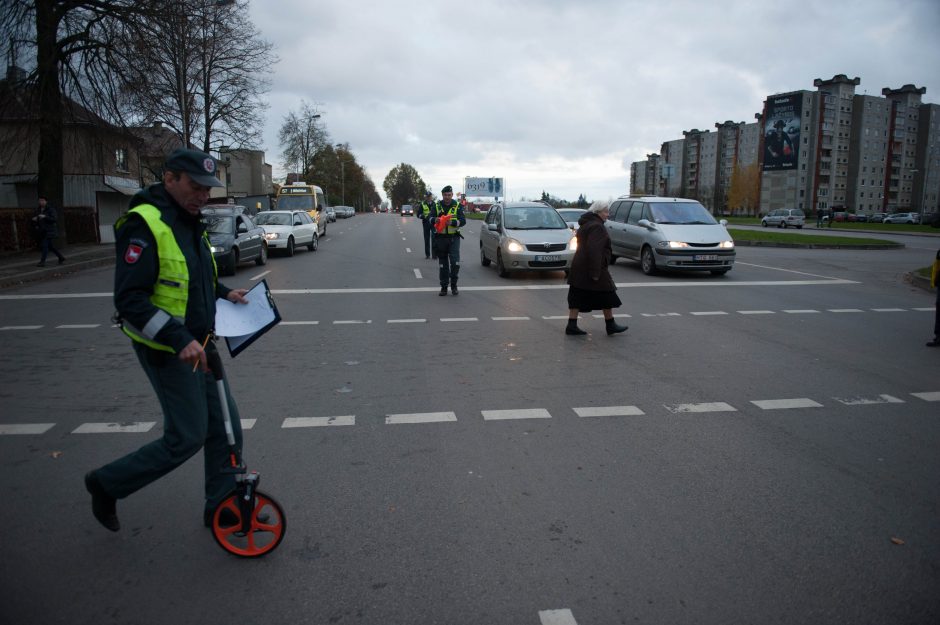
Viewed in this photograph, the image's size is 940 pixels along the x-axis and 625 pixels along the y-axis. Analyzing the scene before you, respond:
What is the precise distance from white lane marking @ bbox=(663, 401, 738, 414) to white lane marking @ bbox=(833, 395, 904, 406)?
1.01 meters

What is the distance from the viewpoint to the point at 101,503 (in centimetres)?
330

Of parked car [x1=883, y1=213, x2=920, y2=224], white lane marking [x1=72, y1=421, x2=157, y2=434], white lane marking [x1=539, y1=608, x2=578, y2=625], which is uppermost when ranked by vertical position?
parked car [x1=883, y1=213, x2=920, y2=224]

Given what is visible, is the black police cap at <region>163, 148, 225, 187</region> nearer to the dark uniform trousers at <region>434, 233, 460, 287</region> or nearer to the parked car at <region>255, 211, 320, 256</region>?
the dark uniform trousers at <region>434, 233, 460, 287</region>

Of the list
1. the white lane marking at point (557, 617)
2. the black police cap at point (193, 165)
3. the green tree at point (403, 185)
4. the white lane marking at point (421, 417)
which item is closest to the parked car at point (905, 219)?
the white lane marking at point (421, 417)

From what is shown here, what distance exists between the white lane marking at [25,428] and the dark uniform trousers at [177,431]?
2281mm

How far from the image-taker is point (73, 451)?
4.61 meters

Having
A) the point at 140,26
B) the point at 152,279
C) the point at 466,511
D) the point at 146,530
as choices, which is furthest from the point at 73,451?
the point at 140,26

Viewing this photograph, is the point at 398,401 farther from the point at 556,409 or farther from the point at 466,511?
the point at 466,511

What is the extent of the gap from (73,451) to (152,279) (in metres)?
2.42

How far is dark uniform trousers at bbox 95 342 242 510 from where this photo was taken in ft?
10.1

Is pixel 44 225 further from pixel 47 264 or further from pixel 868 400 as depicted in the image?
pixel 868 400

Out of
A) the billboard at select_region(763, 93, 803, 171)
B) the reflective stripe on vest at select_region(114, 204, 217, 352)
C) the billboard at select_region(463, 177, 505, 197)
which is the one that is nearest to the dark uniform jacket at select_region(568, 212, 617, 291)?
the reflective stripe on vest at select_region(114, 204, 217, 352)

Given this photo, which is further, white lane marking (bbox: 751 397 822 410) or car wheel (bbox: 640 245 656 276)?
car wheel (bbox: 640 245 656 276)

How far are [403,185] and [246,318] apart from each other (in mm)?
175839
